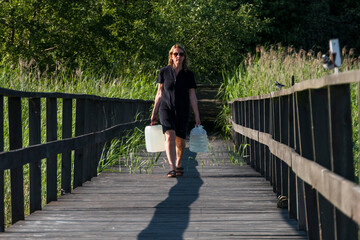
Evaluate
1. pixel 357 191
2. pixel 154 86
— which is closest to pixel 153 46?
pixel 154 86

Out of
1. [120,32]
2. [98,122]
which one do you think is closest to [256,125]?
[98,122]

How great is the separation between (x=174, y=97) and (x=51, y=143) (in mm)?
Answer: 2812

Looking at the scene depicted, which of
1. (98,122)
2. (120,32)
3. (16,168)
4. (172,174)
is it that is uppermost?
(120,32)

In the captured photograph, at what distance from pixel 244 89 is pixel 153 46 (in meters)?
8.66

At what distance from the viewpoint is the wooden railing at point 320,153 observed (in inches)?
135

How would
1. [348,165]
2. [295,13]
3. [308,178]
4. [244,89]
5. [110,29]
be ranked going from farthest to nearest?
[295,13]
[110,29]
[244,89]
[308,178]
[348,165]

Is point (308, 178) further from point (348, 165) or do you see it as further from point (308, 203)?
point (348, 165)

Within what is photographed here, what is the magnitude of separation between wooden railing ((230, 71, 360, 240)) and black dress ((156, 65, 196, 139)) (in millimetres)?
2101

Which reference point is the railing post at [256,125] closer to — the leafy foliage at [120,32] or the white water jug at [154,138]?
the white water jug at [154,138]

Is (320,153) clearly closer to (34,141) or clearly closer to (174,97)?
(34,141)

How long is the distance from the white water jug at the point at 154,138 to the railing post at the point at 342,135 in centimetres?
642

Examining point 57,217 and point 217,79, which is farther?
point 217,79

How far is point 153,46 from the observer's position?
79.2ft

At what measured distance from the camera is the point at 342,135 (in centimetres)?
350
